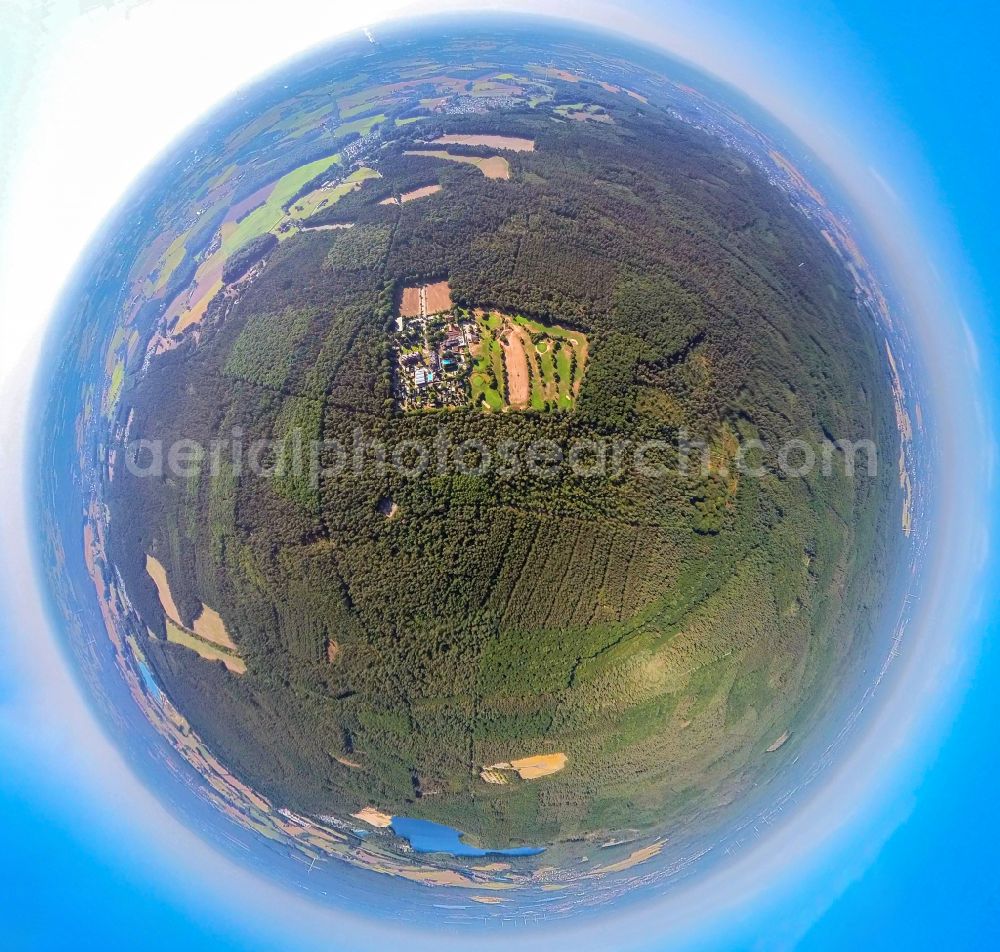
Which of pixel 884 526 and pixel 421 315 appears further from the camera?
pixel 884 526

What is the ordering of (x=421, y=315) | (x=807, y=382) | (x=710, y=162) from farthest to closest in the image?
1. (x=710, y=162)
2. (x=807, y=382)
3. (x=421, y=315)

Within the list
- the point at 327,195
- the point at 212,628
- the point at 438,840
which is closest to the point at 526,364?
the point at 327,195

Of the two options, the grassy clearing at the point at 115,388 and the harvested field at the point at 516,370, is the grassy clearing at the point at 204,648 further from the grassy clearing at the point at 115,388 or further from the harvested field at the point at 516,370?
the harvested field at the point at 516,370

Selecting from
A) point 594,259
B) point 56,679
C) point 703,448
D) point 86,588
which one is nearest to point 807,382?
point 703,448

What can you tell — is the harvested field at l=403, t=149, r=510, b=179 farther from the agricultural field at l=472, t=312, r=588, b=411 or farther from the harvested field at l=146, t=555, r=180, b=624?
the harvested field at l=146, t=555, r=180, b=624

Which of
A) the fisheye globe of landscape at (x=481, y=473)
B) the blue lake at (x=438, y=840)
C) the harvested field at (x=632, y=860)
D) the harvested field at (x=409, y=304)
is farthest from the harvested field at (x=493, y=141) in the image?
the harvested field at (x=632, y=860)

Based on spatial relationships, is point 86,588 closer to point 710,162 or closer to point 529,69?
point 529,69
